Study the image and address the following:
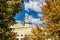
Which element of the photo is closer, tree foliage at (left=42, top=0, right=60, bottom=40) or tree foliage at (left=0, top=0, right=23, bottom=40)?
tree foliage at (left=0, top=0, right=23, bottom=40)

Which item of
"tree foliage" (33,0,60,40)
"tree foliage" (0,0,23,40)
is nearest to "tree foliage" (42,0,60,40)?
"tree foliage" (33,0,60,40)

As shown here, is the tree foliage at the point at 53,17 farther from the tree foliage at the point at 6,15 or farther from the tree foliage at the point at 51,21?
the tree foliage at the point at 6,15

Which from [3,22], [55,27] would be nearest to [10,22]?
[3,22]

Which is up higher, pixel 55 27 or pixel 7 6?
pixel 7 6

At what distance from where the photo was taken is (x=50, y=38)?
16203 millimetres

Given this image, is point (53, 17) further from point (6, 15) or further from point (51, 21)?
point (6, 15)

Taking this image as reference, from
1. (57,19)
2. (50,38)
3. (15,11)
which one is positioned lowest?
(50,38)

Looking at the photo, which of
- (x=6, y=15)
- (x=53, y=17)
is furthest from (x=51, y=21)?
(x=6, y=15)

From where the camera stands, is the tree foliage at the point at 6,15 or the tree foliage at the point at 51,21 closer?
the tree foliage at the point at 6,15

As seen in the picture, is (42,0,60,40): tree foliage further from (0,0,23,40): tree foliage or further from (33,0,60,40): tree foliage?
(0,0,23,40): tree foliage

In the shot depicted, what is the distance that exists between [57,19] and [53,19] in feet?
0.93

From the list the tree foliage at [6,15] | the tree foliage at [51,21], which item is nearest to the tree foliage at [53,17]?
the tree foliage at [51,21]

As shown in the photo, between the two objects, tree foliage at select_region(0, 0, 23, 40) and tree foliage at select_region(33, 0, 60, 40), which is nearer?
tree foliage at select_region(0, 0, 23, 40)

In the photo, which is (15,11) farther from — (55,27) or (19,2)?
(55,27)
